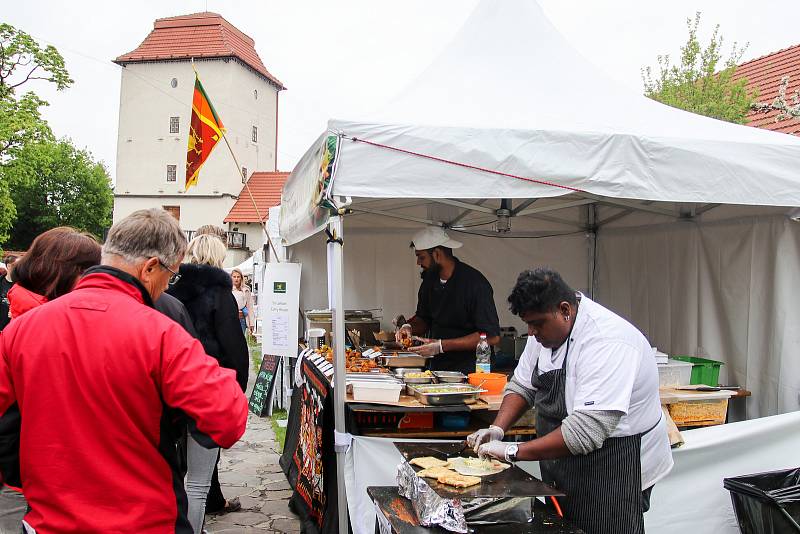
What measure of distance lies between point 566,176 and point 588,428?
1.57m

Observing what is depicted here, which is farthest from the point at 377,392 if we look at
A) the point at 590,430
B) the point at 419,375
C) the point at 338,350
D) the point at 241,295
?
the point at 241,295

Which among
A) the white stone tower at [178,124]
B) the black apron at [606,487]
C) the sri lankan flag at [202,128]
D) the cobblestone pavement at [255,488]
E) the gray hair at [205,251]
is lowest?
the cobblestone pavement at [255,488]

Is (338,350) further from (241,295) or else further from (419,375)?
(241,295)

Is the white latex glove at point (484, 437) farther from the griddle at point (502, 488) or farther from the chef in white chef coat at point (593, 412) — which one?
the griddle at point (502, 488)

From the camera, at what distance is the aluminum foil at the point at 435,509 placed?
210cm

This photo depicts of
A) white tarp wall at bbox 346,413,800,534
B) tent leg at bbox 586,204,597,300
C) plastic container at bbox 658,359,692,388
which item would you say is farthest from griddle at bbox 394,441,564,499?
tent leg at bbox 586,204,597,300

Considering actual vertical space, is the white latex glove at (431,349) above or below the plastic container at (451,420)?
above

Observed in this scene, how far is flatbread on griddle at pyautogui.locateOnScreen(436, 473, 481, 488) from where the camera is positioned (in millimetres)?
2188

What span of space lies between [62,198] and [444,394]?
43.5 m

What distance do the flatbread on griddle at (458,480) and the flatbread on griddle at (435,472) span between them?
0.03 metres

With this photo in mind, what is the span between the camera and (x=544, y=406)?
108 inches

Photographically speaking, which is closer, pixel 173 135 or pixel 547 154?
pixel 547 154

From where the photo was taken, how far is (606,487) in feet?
8.18

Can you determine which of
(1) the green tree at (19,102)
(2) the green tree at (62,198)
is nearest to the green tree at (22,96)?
(1) the green tree at (19,102)
